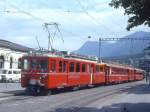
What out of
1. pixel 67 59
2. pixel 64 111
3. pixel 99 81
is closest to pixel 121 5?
pixel 64 111

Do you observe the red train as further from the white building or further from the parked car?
the white building

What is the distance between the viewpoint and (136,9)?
17.2 meters

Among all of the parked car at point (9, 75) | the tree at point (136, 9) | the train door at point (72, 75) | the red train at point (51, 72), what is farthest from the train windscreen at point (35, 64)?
the parked car at point (9, 75)

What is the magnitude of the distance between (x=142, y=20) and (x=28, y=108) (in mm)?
8684

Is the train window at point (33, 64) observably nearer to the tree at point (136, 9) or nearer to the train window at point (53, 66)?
the train window at point (53, 66)

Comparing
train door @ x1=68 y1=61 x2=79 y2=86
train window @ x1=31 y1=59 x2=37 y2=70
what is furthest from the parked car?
train window @ x1=31 y1=59 x2=37 y2=70

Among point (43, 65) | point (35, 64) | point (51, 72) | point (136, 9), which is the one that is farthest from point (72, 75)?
point (136, 9)

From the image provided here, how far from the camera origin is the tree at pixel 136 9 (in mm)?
16859

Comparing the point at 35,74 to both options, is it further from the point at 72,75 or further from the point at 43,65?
the point at 72,75

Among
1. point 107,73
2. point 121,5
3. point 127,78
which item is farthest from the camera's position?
point 127,78

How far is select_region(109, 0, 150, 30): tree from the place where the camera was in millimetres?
16859

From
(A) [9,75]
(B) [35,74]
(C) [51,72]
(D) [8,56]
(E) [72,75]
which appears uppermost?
(D) [8,56]

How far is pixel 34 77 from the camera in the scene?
34500 millimetres

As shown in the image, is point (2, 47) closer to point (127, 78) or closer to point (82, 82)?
point (127, 78)
